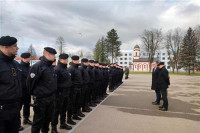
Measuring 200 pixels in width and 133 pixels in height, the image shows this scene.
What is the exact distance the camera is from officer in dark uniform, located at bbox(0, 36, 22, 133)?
2.75 meters

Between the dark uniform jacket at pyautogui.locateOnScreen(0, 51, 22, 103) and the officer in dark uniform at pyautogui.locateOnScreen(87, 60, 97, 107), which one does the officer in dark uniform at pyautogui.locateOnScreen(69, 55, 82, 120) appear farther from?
the dark uniform jacket at pyautogui.locateOnScreen(0, 51, 22, 103)

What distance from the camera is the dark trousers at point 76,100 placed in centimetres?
577

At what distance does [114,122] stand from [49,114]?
98.9 inches

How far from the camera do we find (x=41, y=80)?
12.9ft

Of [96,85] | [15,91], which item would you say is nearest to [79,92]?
[96,85]

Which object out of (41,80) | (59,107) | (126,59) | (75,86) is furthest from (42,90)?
(126,59)

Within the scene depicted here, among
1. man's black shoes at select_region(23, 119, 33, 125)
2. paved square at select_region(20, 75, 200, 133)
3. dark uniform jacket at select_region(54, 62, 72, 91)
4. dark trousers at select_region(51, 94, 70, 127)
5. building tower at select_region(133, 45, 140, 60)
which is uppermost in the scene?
building tower at select_region(133, 45, 140, 60)

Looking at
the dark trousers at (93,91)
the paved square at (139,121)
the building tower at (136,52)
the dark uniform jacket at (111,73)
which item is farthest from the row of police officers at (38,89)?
the building tower at (136,52)

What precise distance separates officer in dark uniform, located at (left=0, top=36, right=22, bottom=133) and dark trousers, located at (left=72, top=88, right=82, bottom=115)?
282 centimetres

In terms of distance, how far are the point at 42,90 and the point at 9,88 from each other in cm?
109

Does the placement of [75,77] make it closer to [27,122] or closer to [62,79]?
[62,79]

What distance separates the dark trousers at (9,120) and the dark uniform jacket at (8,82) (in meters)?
0.16

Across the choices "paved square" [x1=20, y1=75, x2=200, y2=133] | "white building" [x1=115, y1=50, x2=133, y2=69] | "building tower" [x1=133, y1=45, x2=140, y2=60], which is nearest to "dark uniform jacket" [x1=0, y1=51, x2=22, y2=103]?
"paved square" [x1=20, y1=75, x2=200, y2=133]

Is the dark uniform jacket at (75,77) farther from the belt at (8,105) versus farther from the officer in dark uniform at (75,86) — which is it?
the belt at (8,105)
